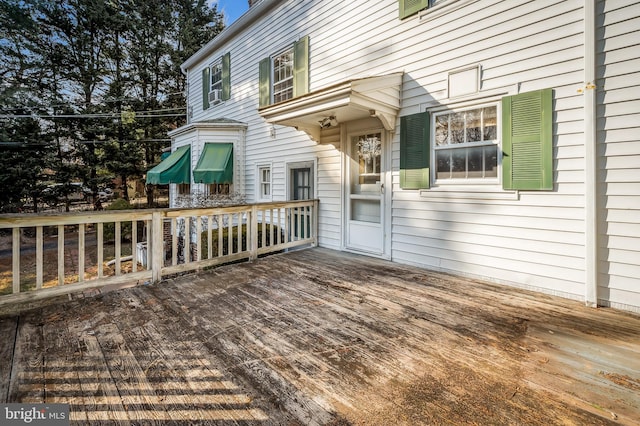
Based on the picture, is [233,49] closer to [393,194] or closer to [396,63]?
[396,63]

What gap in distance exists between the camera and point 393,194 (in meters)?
4.93

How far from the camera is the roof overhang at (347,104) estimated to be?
4.12m

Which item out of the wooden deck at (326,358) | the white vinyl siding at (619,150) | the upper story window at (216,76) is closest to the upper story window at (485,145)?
the white vinyl siding at (619,150)

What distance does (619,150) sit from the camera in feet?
9.91

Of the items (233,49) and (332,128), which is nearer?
(332,128)

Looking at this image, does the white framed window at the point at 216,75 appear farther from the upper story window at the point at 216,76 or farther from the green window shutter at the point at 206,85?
the green window shutter at the point at 206,85

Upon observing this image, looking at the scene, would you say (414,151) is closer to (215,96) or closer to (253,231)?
(253,231)

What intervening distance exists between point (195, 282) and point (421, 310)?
285 cm

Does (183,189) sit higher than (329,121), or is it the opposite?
(329,121)

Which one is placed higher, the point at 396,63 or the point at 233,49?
the point at 233,49

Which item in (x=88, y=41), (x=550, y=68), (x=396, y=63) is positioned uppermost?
(x=88, y=41)

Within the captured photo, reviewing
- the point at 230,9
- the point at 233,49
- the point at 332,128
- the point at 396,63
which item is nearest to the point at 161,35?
the point at 230,9

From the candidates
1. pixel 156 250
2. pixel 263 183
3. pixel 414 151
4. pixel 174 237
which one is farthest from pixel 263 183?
pixel 414 151

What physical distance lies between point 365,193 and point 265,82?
13.9 ft
